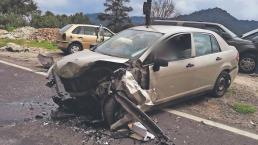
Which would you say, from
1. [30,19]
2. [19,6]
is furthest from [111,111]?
[19,6]

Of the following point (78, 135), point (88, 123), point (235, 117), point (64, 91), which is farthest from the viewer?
point (235, 117)

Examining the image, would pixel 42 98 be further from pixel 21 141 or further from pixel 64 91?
pixel 21 141

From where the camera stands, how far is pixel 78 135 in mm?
6992

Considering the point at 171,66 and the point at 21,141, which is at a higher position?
the point at 171,66

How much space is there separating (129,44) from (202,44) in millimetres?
1790

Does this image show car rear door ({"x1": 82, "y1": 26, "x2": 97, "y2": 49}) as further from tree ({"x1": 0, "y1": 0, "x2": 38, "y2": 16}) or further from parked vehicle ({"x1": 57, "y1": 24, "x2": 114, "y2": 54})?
tree ({"x1": 0, "y1": 0, "x2": 38, "y2": 16})

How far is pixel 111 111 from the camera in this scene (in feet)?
24.1

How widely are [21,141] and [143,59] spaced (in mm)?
2501

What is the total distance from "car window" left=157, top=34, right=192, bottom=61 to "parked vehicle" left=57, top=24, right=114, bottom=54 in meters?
10.8

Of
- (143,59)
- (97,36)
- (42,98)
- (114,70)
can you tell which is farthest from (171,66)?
(97,36)

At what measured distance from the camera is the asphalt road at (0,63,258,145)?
22.2 ft

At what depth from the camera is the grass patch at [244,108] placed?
A: 9.29m

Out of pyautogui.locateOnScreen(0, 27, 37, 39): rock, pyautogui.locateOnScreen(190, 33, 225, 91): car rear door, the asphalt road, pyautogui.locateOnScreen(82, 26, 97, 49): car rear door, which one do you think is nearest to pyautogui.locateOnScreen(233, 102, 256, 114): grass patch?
pyautogui.locateOnScreen(190, 33, 225, 91): car rear door

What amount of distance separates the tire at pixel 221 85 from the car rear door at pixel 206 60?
0.24 metres
